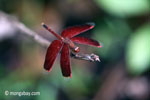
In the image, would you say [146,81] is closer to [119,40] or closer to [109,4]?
[119,40]

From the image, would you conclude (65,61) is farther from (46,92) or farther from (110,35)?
(110,35)

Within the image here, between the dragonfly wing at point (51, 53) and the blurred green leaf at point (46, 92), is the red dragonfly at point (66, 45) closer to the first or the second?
the dragonfly wing at point (51, 53)

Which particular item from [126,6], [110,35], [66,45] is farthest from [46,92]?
[66,45]

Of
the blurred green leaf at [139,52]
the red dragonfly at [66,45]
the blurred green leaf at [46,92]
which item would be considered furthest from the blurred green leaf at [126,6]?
the red dragonfly at [66,45]

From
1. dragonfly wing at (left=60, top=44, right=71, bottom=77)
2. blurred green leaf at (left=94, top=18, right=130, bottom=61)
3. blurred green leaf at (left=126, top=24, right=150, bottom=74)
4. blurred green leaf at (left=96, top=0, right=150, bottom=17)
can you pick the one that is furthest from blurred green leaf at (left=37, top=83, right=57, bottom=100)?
dragonfly wing at (left=60, top=44, right=71, bottom=77)

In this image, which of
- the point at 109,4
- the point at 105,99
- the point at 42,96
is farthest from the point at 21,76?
the point at 109,4

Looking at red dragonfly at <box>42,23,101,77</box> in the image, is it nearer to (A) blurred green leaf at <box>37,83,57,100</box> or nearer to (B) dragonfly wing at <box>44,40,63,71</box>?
(B) dragonfly wing at <box>44,40,63,71</box>

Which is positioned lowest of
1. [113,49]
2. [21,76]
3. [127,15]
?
[21,76]
